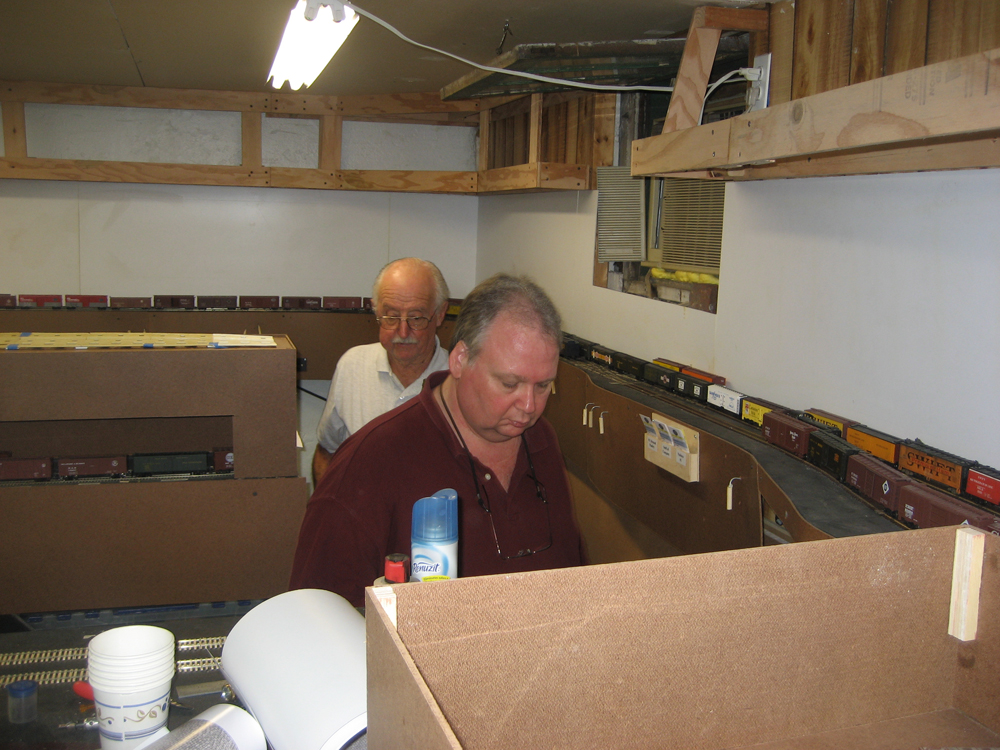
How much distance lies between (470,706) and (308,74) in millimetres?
2438

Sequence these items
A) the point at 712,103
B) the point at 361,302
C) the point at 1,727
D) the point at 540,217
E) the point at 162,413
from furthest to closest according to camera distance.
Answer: the point at 361,302 < the point at 540,217 < the point at 712,103 < the point at 162,413 < the point at 1,727

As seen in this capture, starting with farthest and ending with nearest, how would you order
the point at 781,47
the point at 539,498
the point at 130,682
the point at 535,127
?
the point at 535,127
the point at 781,47
the point at 539,498
the point at 130,682

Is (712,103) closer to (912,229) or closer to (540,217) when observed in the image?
(912,229)

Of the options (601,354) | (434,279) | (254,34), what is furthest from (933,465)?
(254,34)

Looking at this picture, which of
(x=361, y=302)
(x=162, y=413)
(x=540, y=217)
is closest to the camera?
(x=162, y=413)

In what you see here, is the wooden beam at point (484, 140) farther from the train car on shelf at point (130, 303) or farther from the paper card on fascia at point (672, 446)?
the paper card on fascia at point (672, 446)

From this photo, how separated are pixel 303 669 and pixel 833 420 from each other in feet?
4.86

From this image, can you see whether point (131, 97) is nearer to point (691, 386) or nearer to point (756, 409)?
point (691, 386)

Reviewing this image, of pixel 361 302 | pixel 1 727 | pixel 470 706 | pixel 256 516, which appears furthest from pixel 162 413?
pixel 361 302

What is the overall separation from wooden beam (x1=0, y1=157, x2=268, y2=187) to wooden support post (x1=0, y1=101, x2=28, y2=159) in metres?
0.15

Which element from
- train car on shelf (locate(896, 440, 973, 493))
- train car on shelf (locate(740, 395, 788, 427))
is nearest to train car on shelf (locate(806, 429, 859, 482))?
train car on shelf (locate(896, 440, 973, 493))

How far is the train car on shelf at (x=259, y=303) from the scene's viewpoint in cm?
470

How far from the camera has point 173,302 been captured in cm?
462

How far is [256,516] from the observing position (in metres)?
2.16
